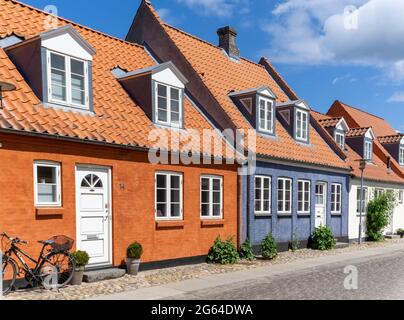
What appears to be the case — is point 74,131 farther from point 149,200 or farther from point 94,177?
point 149,200

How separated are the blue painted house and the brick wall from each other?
144 cm

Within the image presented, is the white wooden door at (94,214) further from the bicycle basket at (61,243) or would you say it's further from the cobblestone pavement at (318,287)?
the cobblestone pavement at (318,287)

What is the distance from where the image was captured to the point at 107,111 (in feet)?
38.1

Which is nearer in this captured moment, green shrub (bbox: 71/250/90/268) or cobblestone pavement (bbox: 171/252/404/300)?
cobblestone pavement (bbox: 171/252/404/300)

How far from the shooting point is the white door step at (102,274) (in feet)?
32.0

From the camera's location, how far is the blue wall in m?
15.0

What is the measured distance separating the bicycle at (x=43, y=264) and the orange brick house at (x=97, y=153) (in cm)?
35

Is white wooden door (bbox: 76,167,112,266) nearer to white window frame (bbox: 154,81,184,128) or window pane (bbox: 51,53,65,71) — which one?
window pane (bbox: 51,53,65,71)

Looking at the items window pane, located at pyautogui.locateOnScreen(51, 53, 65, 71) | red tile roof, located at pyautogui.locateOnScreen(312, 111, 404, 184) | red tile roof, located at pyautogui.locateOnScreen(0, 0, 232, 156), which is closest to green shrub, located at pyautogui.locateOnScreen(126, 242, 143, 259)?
red tile roof, located at pyautogui.locateOnScreen(0, 0, 232, 156)

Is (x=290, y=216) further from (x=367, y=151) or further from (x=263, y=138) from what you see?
(x=367, y=151)

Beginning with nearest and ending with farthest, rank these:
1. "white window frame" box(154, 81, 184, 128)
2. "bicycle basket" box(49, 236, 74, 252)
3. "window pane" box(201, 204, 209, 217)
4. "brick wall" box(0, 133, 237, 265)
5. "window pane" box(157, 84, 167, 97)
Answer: "brick wall" box(0, 133, 237, 265) → "bicycle basket" box(49, 236, 74, 252) → "white window frame" box(154, 81, 184, 128) → "window pane" box(157, 84, 167, 97) → "window pane" box(201, 204, 209, 217)

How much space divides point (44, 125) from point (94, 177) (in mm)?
1799

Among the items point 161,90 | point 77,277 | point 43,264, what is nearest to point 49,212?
point 43,264

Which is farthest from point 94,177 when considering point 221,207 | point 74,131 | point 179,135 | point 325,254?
point 325,254
